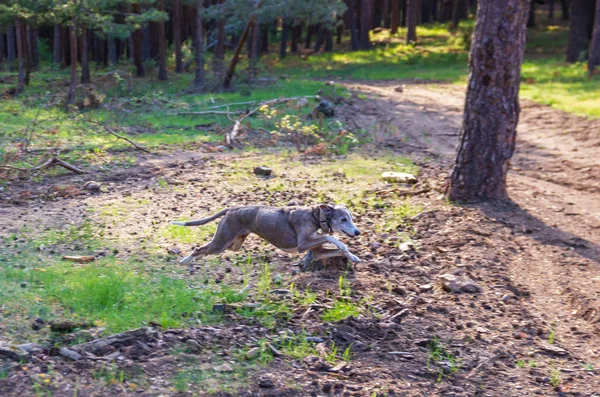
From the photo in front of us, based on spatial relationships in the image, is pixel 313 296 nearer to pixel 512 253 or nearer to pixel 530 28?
pixel 512 253

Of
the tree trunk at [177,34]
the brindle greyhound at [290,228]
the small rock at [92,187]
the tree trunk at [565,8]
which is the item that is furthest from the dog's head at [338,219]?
the tree trunk at [565,8]

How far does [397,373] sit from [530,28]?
46981 millimetres

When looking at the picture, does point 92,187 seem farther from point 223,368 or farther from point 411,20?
point 411,20

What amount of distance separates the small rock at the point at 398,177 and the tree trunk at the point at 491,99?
5.75ft

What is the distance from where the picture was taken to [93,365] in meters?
5.19

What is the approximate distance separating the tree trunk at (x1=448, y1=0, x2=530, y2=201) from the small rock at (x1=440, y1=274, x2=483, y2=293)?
3.22 m

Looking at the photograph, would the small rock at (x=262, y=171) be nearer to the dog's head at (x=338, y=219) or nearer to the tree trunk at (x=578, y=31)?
the dog's head at (x=338, y=219)

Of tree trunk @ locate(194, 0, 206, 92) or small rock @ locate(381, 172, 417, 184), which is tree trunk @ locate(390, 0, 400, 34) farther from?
small rock @ locate(381, 172, 417, 184)

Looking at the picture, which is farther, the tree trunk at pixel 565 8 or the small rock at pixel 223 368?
the tree trunk at pixel 565 8

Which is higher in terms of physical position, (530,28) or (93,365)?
(530,28)

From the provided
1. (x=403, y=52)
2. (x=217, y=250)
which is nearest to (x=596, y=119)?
(x=217, y=250)

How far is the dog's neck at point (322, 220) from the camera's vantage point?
7.27 meters

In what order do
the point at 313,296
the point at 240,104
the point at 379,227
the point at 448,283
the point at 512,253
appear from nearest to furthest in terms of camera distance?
1. the point at 313,296
2. the point at 448,283
3. the point at 512,253
4. the point at 379,227
5. the point at 240,104

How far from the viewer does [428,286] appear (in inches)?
301
